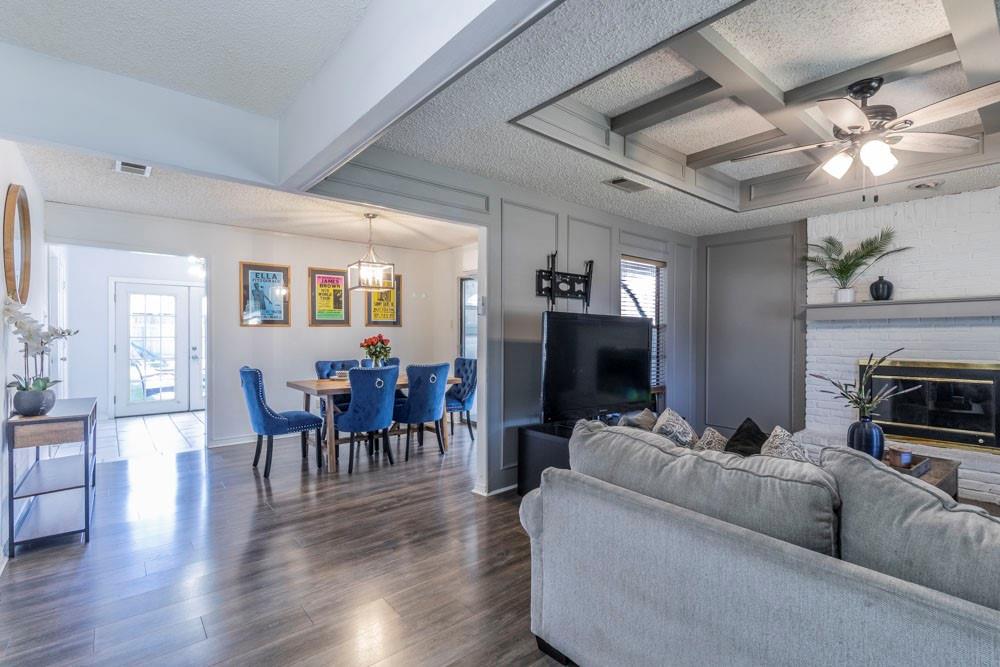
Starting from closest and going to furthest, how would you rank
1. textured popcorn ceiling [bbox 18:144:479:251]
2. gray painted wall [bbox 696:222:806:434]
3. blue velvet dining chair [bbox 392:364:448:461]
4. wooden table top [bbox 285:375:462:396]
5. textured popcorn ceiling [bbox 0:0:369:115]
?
textured popcorn ceiling [bbox 0:0:369:115], textured popcorn ceiling [bbox 18:144:479:251], wooden table top [bbox 285:375:462:396], blue velvet dining chair [bbox 392:364:448:461], gray painted wall [bbox 696:222:806:434]

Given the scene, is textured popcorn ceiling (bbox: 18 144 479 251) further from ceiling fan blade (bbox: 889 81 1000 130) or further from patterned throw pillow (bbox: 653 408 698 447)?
ceiling fan blade (bbox: 889 81 1000 130)

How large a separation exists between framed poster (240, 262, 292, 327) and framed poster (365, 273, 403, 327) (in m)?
1.06

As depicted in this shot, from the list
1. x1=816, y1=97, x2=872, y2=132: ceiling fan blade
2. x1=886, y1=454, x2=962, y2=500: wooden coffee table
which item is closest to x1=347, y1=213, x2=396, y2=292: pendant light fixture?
x1=816, y1=97, x2=872, y2=132: ceiling fan blade

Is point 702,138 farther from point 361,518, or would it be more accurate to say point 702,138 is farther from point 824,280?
point 361,518

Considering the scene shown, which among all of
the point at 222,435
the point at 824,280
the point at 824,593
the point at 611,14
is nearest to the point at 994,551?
the point at 824,593

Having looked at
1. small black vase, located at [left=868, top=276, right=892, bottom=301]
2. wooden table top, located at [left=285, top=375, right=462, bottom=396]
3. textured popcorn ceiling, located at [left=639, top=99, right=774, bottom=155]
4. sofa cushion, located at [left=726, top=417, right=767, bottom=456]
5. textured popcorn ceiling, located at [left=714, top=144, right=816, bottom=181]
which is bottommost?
wooden table top, located at [left=285, top=375, right=462, bottom=396]

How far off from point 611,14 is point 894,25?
1364 millimetres

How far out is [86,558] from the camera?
2.67 m

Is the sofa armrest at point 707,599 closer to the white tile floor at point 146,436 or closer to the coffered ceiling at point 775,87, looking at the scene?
the coffered ceiling at point 775,87

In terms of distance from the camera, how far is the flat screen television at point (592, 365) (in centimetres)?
351

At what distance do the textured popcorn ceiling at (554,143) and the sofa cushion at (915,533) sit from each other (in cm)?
160

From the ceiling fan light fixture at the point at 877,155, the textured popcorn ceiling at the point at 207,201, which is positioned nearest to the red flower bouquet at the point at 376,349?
the textured popcorn ceiling at the point at 207,201

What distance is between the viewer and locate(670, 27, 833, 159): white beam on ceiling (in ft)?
7.06

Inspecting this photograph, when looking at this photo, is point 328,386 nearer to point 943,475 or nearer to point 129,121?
point 129,121
